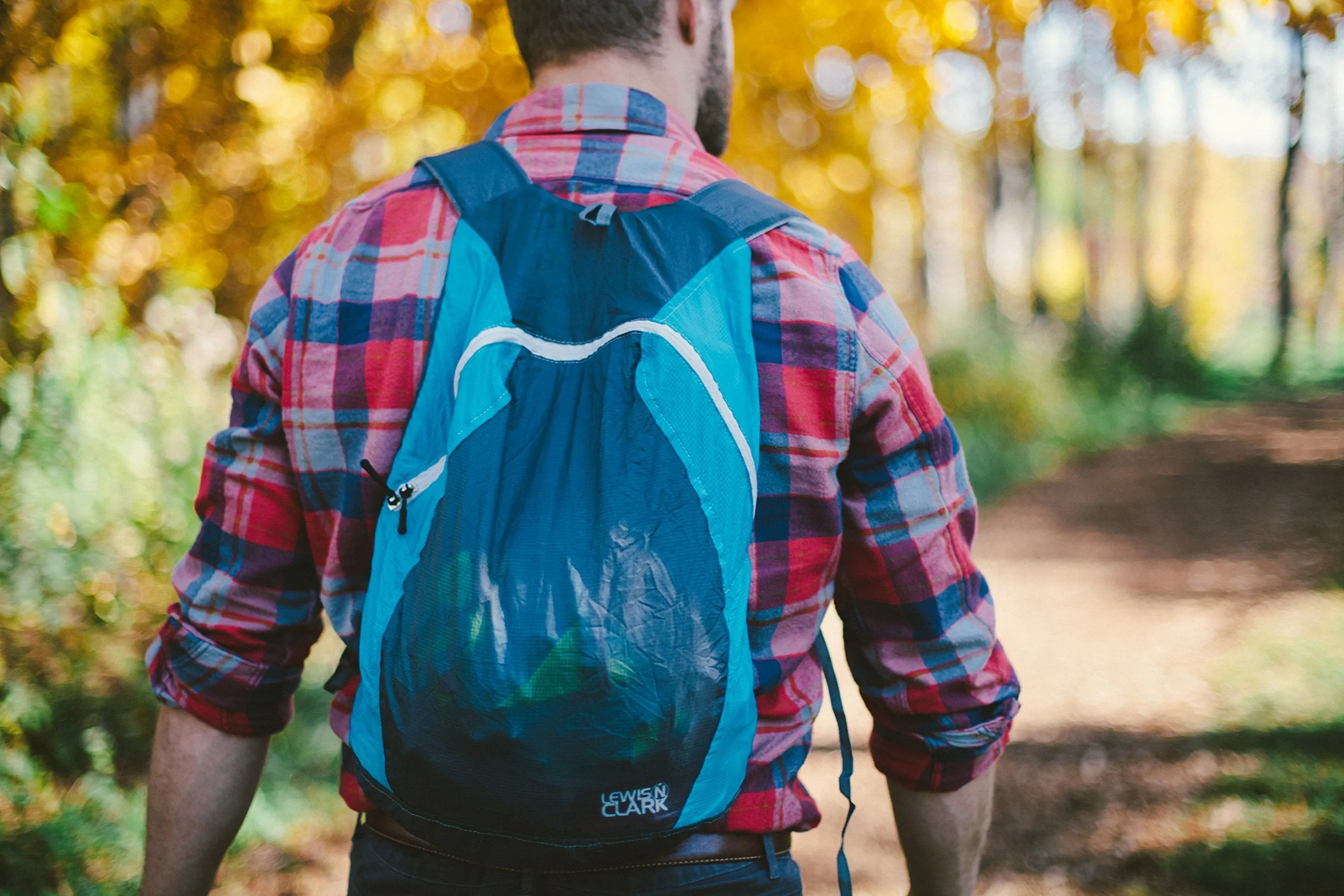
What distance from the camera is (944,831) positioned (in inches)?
51.2

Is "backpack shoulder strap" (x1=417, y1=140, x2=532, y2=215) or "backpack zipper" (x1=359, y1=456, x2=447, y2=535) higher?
"backpack shoulder strap" (x1=417, y1=140, x2=532, y2=215)

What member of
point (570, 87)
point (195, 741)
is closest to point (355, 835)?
point (195, 741)

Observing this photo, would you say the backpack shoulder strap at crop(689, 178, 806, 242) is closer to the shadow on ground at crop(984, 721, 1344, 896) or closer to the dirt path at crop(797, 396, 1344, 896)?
Answer: the dirt path at crop(797, 396, 1344, 896)

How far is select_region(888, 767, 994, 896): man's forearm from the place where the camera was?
129 centimetres

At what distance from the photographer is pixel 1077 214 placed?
48.9 feet

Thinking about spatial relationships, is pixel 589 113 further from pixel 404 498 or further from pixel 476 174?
pixel 404 498

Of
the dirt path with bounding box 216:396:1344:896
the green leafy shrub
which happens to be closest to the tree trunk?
the dirt path with bounding box 216:396:1344:896

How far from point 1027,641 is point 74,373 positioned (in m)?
4.59

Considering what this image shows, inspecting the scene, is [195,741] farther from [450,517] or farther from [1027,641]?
[1027,641]

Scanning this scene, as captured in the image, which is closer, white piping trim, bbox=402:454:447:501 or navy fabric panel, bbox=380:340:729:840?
navy fabric panel, bbox=380:340:729:840

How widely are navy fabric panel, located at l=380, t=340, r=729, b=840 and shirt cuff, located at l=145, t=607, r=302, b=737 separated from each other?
1.26ft

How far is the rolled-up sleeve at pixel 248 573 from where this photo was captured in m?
1.16

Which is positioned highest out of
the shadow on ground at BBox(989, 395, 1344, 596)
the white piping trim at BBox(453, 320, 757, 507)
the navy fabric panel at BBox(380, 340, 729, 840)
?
the white piping trim at BBox(453, 320, 757, 507)

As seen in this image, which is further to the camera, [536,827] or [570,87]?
[570,87]
